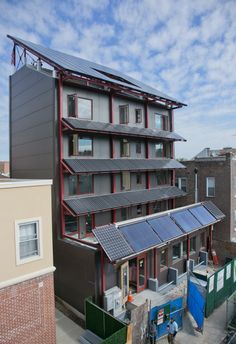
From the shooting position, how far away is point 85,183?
19094 mm

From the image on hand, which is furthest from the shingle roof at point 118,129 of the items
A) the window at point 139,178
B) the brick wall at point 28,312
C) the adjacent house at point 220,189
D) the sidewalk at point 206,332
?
the sidewalk at point 206,332

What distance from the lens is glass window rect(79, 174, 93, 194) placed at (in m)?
18.8

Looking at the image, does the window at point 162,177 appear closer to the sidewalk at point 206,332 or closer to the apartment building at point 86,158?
the apartment building at point 86,158

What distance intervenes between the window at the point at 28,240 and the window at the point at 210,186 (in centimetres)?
1980

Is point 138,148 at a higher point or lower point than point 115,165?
higher

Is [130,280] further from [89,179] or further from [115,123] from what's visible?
[115,123]

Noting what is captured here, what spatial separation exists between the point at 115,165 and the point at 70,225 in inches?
219

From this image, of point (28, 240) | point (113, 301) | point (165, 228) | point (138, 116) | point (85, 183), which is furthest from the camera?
point (138, 116)

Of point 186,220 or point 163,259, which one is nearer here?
point 163,259

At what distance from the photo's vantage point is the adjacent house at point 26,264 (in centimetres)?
1048

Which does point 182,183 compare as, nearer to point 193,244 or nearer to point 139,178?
point 139,178

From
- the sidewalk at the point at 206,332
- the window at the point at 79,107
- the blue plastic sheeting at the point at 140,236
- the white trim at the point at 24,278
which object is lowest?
the sidewalk at the point at 206,332

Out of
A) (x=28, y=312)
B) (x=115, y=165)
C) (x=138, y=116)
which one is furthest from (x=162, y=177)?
(x=28, y=312)

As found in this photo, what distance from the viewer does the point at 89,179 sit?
19.3 meters
